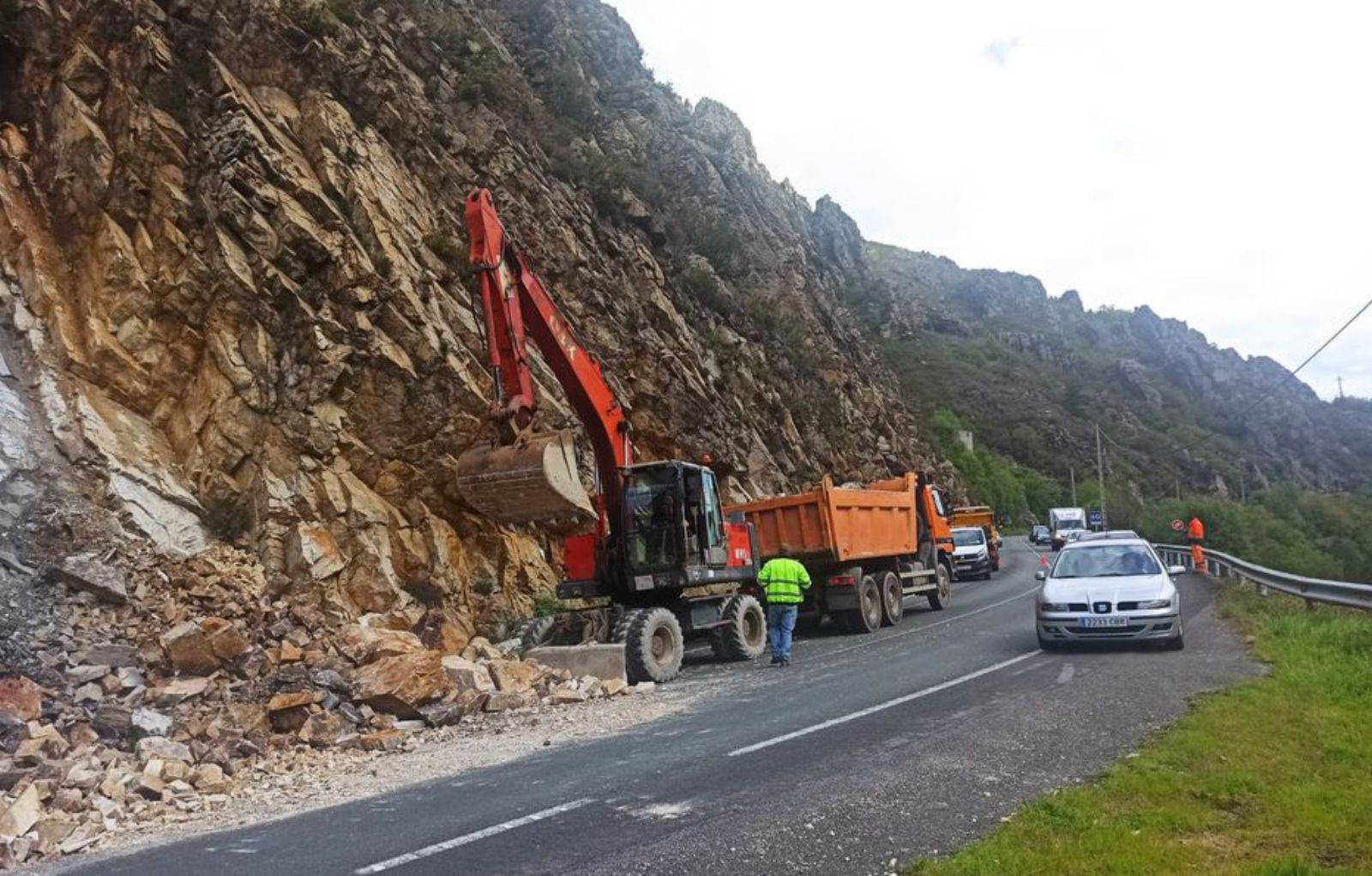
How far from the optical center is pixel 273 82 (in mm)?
18609

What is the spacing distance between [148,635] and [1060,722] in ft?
33.3

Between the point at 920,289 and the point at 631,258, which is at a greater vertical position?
the point at 920,289

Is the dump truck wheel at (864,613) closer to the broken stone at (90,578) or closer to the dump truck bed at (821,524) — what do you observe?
the dump truck bed at (821,524)

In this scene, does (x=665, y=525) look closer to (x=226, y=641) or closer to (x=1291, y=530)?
(x=226, y=641)

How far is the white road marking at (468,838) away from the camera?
541cm

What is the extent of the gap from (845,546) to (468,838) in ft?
40.3

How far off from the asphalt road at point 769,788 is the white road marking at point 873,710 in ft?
0.13

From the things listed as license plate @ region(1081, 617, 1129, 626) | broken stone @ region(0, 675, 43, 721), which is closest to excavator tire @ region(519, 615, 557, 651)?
broken stone @ region(0, 675, 43, 721)

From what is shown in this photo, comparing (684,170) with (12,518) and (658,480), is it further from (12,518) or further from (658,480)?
(12,518)

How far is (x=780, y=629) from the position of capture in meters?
13.6

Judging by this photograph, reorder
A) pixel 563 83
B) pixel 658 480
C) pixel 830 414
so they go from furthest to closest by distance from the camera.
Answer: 1. pixel 830 414
2. pixel 563 83
3. pixel 658 480

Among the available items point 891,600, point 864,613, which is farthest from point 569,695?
point 891,600

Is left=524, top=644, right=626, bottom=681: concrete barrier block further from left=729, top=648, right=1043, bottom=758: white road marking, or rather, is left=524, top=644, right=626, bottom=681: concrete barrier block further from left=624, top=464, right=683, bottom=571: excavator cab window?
left=729, top=648, right=1043, bottom=758: white road marking

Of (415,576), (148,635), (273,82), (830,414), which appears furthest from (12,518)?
(830,414)
